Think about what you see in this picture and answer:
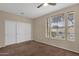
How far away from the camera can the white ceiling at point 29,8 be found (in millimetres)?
1489

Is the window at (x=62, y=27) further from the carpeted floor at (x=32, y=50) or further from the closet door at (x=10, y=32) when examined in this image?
the closet door at (x=10, y=32)

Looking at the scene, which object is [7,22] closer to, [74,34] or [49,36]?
[49,36]

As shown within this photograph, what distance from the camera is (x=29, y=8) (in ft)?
5.04

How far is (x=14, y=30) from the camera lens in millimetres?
1558

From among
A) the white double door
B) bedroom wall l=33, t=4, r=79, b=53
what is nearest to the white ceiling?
bedroom wall l=33, t=4, r=79, b=53

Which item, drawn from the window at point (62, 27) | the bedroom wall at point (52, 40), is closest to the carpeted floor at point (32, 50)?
the bedroom wall at point (52, 40)

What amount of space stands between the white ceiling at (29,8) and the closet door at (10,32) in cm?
19

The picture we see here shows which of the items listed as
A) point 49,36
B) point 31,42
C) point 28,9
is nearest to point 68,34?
point 49,36

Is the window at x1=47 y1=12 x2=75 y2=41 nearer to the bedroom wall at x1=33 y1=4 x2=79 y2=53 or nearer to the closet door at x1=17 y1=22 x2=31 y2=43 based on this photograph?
the bedroom wall at x1=33 y1=4 x2=79 y2=53

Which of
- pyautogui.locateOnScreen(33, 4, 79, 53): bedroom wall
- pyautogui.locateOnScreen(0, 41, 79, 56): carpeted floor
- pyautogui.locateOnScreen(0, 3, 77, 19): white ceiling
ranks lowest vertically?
pyautogui.locateOnScreen(0, 41, 79, 56): carpeted floor

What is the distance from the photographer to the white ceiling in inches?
58.6

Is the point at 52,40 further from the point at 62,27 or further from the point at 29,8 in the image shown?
the point at 29,8

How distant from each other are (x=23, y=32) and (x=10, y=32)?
0.67ft

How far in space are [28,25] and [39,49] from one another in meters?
0.43
